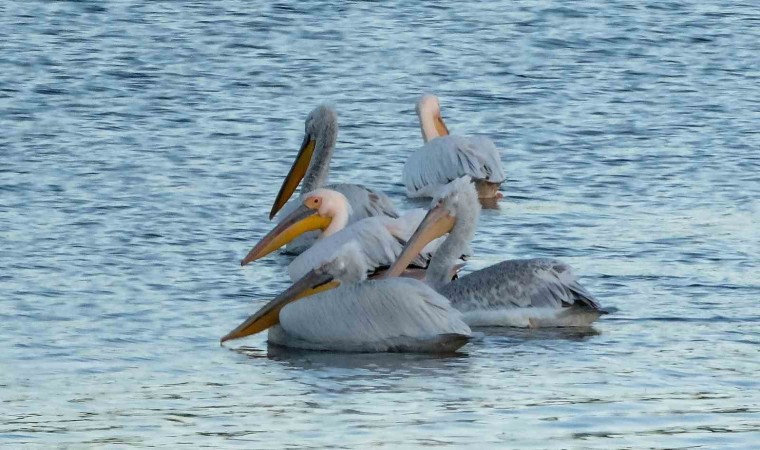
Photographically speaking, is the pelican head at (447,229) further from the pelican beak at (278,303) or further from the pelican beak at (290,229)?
the pelican beak at (290,229)

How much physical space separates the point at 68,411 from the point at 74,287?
1851 mm

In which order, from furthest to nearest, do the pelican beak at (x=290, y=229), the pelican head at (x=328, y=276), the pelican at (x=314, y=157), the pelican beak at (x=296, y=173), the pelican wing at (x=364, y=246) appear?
the pelican at (x=314, y=157) < the pelican beak at (x=296, y=173) < the pelican beak at (x=290, y=229) < the pelican wing at (x=364, y=246) < the pelican head at (x=328, y=276)

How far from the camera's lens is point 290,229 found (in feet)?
27.7

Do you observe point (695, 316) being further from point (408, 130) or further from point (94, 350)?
point (408, 130)

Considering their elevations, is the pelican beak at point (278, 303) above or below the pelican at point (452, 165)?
above

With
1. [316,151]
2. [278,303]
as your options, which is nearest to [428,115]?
[316,151]

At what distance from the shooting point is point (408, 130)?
1205cm

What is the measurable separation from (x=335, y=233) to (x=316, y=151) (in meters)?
1.85

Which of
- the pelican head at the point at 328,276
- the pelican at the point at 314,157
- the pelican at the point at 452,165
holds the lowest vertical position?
the pelican at the point at 452,165

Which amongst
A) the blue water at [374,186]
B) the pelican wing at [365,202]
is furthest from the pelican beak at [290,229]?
the pelican wing at [365,202]

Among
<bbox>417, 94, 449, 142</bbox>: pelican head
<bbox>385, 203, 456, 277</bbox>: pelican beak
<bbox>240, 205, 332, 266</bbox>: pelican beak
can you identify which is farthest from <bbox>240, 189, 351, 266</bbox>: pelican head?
<bbox>417, 94, 449, 142</bbox>: pelican head

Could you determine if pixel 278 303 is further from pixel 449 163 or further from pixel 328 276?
pixel 449 163

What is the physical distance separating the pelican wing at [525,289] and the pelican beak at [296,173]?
89.3 inches

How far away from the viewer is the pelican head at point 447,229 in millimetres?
7812
